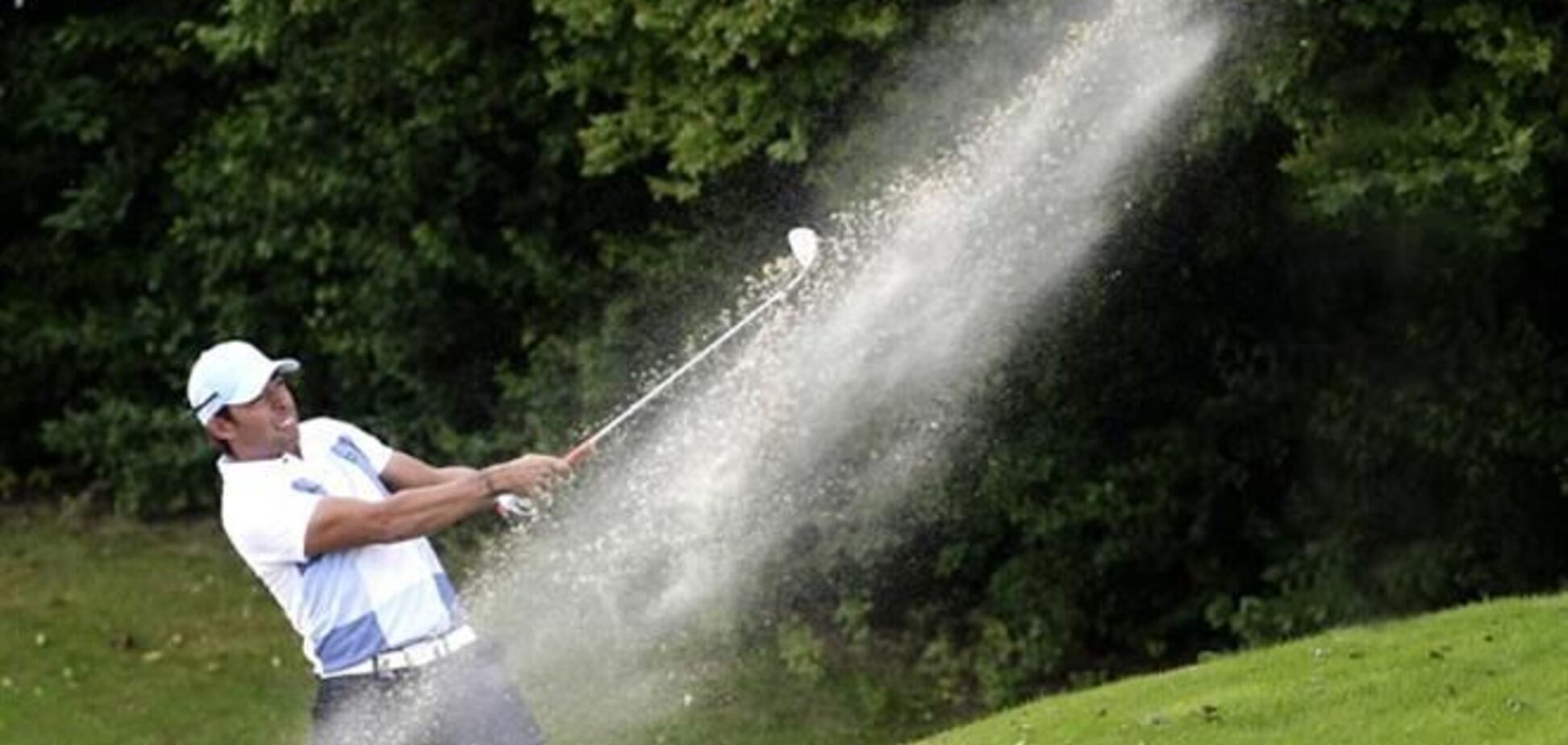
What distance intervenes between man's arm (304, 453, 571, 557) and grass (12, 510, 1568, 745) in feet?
9.82

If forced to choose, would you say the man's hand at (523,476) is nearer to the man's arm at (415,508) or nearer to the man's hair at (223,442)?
the man's arm at (415,508)

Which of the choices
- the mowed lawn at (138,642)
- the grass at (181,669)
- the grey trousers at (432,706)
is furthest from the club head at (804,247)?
the mowed lawn at (138,642)

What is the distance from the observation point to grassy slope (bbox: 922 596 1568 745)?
10.5 meters

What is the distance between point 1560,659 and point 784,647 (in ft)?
17.6

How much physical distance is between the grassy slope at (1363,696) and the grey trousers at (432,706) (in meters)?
2.66

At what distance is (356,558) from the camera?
29.3 feet

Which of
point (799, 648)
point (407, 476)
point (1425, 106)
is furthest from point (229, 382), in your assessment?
point (799, 648)

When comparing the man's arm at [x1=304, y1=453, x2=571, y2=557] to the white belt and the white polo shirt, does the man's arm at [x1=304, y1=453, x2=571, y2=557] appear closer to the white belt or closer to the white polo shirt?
the white polo shirt

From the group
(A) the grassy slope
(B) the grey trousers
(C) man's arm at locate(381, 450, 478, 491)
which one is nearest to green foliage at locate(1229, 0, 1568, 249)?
(A) the grassy slope

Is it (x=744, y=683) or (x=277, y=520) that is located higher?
(x=277, y=520)

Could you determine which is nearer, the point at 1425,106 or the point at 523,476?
the point at 523,476

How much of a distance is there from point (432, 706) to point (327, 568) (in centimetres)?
48

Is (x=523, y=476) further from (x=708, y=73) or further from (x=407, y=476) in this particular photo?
(x=708, y=73)

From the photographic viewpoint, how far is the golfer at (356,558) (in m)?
8.78
